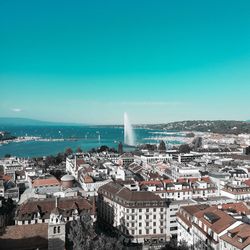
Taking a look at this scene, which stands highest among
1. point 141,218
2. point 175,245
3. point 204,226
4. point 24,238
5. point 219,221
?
point 219,221

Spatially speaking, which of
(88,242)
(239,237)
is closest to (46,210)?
(88,242)

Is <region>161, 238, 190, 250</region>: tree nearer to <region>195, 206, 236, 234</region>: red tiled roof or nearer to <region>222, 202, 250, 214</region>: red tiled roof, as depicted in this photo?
<region>195, 206, 236, 234</region>: red tiled roof

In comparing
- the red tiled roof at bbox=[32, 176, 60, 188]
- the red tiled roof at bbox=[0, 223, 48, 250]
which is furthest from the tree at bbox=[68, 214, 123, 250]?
the red tiled roof at bbox=[32, 176, 60, 188]

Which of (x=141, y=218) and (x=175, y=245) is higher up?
(x=141, y=218)

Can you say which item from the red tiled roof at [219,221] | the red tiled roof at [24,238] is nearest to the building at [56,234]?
the red tiled roof at [24,238]

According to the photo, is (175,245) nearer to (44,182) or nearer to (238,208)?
(238,208)

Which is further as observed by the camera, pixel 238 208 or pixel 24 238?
pixel 238 208

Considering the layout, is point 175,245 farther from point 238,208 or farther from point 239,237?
point 239,237

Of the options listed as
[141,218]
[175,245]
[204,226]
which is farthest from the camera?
[141,218]

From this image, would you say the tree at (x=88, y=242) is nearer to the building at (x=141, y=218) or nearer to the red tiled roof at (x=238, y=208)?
the building at (x=141, y=218)

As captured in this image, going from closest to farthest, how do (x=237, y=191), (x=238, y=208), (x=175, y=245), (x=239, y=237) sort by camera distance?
(x=239, y=237) < (x=175, y=245) < (x=238, y=208) < (x=237, y=191)

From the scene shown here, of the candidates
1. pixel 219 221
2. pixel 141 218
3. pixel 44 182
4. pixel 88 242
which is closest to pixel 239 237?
pixel 219 221
